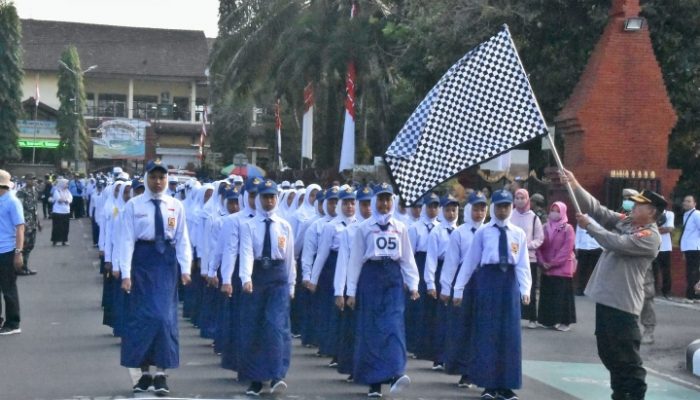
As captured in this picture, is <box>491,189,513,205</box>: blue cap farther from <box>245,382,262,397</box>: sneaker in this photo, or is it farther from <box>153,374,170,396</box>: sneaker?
<box>153,374,170,396</box>: sneaker

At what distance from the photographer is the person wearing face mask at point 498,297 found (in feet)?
38.4

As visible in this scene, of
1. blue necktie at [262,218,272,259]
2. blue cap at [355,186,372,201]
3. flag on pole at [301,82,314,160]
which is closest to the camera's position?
blue necktie at [262,218,272,259]

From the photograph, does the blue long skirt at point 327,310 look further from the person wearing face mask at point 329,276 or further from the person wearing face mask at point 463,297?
the person wearing face mask at point 463,297

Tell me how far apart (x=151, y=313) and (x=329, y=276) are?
3.91 metres

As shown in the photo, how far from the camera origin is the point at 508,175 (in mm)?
29047

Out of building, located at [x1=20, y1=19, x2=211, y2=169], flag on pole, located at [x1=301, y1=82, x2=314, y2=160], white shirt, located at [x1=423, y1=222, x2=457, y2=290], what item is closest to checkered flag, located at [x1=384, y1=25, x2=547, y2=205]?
white shirt, located at [x1=423, y1=222, x2=457, y2=290]

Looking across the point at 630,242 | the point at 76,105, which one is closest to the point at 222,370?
the point at 630,242

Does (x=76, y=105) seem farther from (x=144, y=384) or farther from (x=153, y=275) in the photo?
(x=144, y=384)

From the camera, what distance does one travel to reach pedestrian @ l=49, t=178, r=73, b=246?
34312mm

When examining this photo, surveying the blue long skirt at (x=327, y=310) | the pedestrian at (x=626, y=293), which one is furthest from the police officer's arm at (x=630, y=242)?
the blue long skirt at (x=327, y=310)

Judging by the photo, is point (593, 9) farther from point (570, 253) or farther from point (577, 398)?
point (577, 398)

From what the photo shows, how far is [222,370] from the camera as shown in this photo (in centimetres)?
1309

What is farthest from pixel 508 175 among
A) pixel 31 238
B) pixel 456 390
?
pixel 456 390

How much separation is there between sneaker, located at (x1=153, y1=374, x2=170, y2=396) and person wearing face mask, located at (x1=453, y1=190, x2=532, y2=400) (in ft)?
9.32
